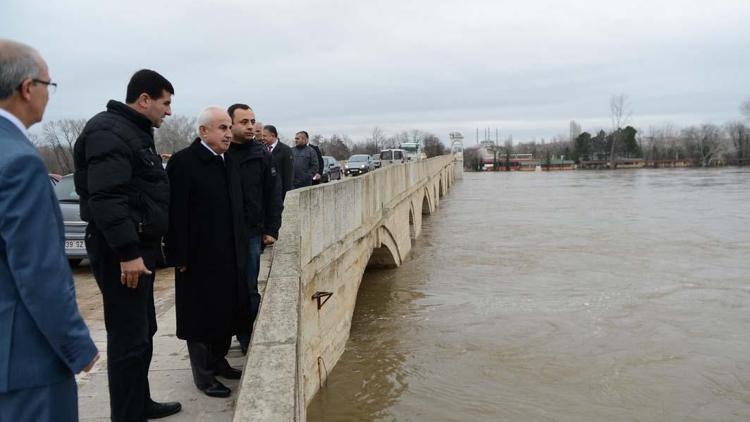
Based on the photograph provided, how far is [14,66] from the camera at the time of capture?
197 centimetres

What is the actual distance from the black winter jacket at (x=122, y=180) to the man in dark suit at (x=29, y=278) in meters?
0.91

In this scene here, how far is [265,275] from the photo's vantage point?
539cm

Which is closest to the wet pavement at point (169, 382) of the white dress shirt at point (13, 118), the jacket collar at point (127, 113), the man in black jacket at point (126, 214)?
the man in black jacket at point (126, 214)

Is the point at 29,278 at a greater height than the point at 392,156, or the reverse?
the point at 392,156

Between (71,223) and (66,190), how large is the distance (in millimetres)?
956

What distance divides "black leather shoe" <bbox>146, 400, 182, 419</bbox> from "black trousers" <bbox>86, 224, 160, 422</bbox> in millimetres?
397

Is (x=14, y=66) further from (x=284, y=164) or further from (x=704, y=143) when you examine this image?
(x=704, y=143)

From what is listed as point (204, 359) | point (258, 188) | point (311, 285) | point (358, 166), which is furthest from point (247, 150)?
point (358, 166)

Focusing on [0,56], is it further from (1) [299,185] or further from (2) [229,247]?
(1) [299,185]

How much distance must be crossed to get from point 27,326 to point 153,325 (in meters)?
1.76

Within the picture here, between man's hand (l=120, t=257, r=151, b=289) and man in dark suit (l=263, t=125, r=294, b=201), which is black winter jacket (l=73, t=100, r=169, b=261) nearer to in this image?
man's hand (l=120, t=257, r=151, b=289)

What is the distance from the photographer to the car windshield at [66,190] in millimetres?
9562

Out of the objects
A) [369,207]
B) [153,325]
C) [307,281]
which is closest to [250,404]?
[153,325]

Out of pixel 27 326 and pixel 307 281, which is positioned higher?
pixel 27 326
